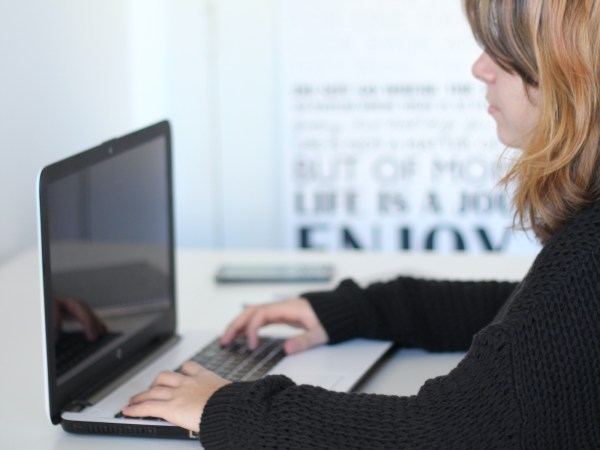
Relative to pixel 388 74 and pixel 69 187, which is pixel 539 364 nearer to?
pixel 69 187

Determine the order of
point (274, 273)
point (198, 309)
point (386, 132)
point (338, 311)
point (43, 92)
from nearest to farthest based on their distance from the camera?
point (338, 311), point (198, 309), point (274, 273), point (43, 92), point (386, 132)

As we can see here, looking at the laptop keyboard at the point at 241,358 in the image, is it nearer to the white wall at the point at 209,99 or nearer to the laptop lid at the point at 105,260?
the laptop lid at the point at 105,260

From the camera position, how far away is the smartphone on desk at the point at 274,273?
1.67 meters

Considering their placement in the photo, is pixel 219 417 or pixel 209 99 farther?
pixel 209 99

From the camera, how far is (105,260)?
1.21 metres

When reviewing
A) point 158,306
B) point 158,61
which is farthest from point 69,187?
point 158,61

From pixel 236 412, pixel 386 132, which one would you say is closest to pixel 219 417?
pixel 236 412

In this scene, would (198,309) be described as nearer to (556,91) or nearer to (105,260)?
(105,260)

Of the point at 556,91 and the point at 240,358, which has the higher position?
the point at 556,91

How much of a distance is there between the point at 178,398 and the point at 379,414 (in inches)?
8.6

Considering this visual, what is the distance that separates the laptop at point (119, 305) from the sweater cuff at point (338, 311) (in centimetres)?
2

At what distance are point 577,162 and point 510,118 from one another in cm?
14

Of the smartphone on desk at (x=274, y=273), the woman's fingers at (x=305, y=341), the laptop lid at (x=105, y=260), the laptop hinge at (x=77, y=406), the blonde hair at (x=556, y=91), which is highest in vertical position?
the blonde hair at (x=556, y=91)

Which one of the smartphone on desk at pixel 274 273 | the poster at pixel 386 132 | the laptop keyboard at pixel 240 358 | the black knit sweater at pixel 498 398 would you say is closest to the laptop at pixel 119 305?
the laptop keyboard at pixel 240 358
